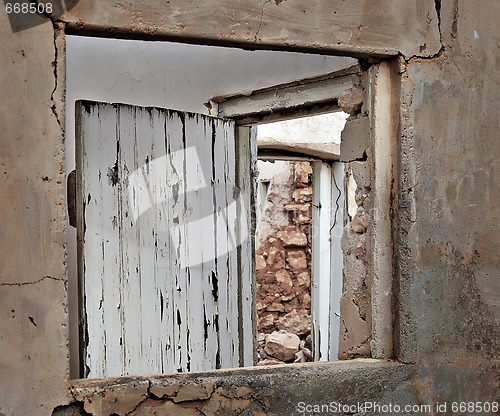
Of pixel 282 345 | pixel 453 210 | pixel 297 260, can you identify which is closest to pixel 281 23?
pixel 453 210

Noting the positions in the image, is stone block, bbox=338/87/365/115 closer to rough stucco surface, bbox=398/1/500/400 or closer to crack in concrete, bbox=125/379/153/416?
rough stucco surface, bbox=398/1/500/400

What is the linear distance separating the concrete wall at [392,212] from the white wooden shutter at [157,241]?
2.54ft

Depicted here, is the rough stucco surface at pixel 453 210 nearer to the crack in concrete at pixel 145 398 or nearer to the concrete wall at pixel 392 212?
the concrete wall at pixel 392 212

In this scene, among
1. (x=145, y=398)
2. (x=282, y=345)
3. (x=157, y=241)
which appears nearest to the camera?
(x=145, y=398)

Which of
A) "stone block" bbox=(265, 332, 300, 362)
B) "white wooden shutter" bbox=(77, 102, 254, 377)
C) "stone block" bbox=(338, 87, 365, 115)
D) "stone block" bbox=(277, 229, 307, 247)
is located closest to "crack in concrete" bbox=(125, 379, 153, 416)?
"white wooden shutter" bbox=(77, 102, 254, 377)

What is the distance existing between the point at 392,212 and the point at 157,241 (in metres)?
1.17

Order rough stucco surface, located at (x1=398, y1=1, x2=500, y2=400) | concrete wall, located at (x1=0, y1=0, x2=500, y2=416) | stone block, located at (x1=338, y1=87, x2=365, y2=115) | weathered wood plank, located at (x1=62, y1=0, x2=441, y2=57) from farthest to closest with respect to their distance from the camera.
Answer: stone block, located at (x1=338, y1=87, x2=365, y2=115) < rough stucco surface, located at (x1=398, y1=1, x2=500, y2=400) < weathered wood plank, located at (x1=62, y1=0, x2=441, y2=57) < concrete wall, located at (x1=0, y1=0, x2=500, y2=416)

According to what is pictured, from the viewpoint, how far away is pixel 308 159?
6.41 m

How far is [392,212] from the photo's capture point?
294 centimetres

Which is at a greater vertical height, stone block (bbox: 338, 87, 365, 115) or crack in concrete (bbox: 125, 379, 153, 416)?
stone block (bbox: 338, 87, 365, 115)

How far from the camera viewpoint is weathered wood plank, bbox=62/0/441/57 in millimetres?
2498

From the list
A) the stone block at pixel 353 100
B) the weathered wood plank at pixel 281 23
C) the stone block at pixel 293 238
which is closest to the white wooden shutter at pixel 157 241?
the weathered wood plank at pixel 281 23

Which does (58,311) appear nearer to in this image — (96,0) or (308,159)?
(96,0)

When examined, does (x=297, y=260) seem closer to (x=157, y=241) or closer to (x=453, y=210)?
(x=157, y=241)
